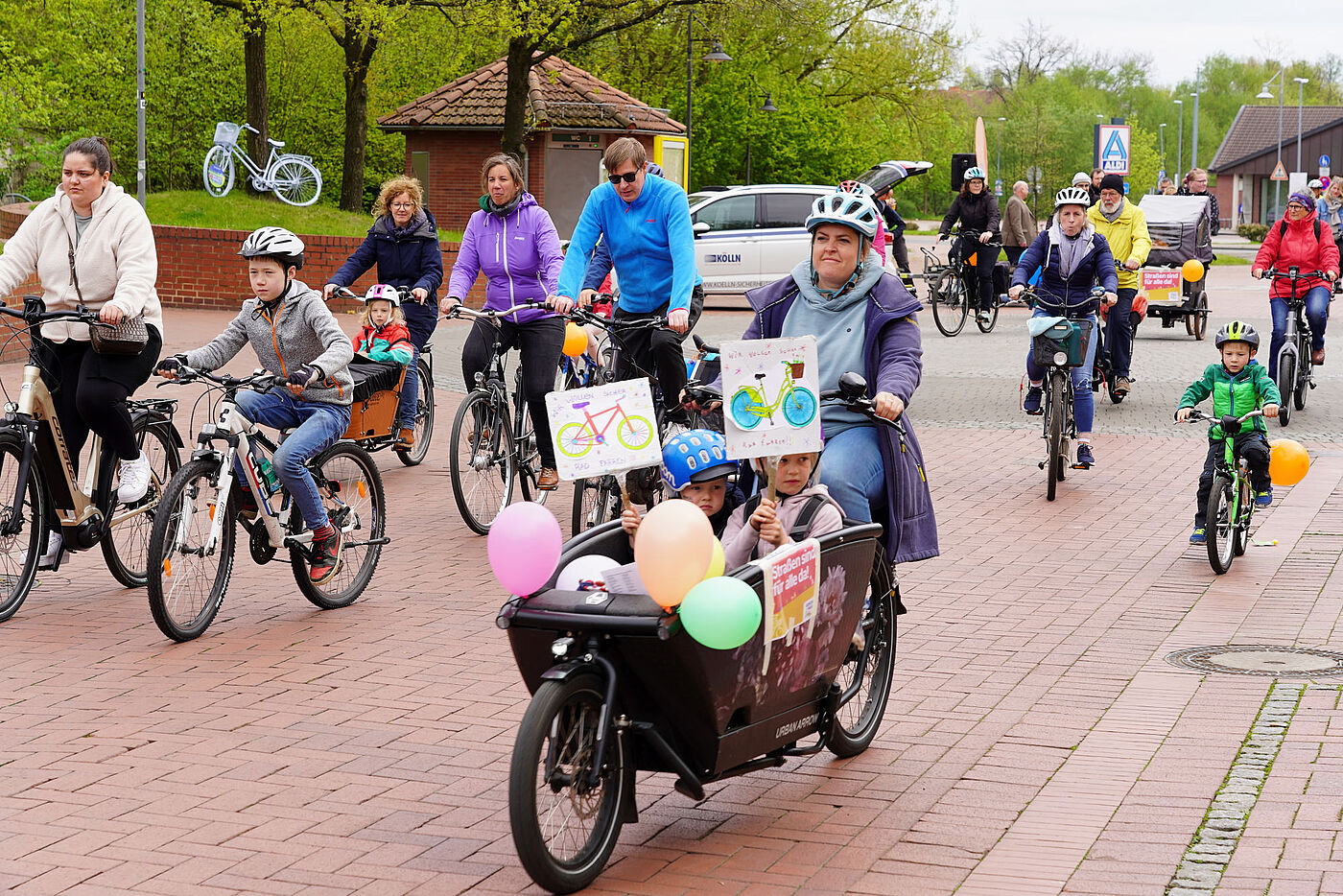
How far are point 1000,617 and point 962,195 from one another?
16423 millimetres

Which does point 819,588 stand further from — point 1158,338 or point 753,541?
point 1158,338

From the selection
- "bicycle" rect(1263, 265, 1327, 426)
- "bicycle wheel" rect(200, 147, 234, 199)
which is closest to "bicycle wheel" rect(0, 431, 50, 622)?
"bicycle" rect(1263, 265, 1327, 426)

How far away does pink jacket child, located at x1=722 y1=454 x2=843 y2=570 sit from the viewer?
4.73 metres

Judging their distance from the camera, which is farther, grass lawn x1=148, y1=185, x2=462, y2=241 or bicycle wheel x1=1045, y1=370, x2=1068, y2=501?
grass lawn x1=148, y1=185, x2=462, y2=241

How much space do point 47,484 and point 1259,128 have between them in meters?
110

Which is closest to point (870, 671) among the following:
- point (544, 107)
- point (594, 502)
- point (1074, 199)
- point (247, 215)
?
point (594, 502)

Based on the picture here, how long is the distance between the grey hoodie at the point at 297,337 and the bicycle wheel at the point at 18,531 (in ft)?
3.28

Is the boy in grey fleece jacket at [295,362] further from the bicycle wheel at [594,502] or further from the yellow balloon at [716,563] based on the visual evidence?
the yellow balloon at [716,563]

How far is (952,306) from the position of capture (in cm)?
2314

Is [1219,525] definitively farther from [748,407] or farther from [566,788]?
[566,788]

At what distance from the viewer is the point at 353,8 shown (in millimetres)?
26141

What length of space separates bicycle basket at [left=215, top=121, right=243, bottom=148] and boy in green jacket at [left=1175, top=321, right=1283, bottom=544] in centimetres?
2391

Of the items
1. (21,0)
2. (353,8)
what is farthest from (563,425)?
(21,0)

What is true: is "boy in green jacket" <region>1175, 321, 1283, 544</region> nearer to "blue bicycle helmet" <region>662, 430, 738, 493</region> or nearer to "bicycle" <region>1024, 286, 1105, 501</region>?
"bicycle" <region>1024, 286, 1105, 501</region>
